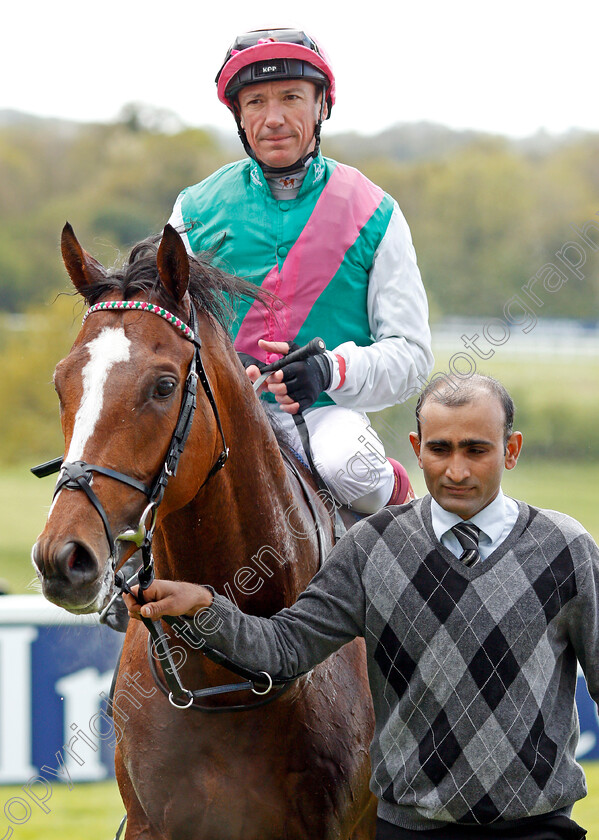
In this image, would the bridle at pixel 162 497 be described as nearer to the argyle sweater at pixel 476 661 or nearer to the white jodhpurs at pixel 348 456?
the argyle sweater at pixel 476 661

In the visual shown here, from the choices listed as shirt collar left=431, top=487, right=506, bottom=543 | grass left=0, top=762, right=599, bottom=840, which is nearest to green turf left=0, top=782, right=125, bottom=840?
grass left=0, top=762, right=599, bottom=840

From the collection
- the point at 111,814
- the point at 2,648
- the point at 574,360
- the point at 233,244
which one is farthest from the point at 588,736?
the point at 574,360

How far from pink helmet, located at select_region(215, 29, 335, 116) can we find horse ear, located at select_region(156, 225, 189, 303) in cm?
93

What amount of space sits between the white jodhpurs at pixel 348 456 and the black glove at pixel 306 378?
25 cm

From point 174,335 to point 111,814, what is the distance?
349cm

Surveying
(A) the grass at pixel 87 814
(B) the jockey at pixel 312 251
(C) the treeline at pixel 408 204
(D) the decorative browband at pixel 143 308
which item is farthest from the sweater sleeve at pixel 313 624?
(C) the treeline at pixel 408 204

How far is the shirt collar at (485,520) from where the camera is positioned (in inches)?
76.6

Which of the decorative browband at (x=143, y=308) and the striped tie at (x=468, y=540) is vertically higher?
the decorative browband at (x=143, y=308)

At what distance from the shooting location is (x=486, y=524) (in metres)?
1.95

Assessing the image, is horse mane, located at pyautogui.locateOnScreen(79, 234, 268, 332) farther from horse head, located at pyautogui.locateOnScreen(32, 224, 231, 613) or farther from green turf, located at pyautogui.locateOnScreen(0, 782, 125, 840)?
green turf, located at pyautogui.locateOnScreen(0, 782, 125, 840)

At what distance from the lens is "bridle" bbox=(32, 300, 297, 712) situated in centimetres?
180

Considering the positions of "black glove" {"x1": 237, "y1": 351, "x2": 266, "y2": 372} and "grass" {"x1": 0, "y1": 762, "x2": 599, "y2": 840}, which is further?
"grass" {"x1": 0, "y1": 762, "x2": 599, "y2": 840}

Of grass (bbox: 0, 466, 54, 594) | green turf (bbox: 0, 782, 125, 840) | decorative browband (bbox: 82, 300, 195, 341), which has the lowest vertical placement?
grass (bbox: 0, 466, 54, 594)

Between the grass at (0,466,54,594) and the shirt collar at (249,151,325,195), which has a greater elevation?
the shirt collar at (249,151,325,195)
